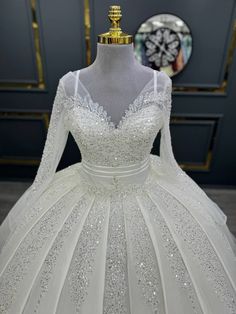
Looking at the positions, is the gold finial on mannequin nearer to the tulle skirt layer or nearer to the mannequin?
the mannequin

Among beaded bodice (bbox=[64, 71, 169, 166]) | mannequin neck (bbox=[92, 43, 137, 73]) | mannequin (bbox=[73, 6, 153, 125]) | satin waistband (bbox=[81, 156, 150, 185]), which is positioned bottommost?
satin waistband (bbox=[81, 156, 150, 185])

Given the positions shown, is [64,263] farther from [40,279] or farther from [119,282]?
[119,282]

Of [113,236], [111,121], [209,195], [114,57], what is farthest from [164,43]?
[113,236]

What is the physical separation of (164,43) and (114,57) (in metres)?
1.11

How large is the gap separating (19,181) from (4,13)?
1561mm

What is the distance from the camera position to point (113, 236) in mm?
1083

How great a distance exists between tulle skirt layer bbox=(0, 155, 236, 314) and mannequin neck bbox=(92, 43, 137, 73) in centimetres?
51

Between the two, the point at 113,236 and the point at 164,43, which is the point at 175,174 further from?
the point at 164,43

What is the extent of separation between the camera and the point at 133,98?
3.84 feet

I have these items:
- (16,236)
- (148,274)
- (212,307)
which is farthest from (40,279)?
(212,307)

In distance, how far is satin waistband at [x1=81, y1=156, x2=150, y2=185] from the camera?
3.92 ft

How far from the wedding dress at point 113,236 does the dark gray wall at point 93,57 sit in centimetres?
109

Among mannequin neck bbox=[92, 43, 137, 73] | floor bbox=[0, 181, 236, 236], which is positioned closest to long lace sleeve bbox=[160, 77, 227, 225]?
mannequin neck bbox=[92, 43, 137, 73]

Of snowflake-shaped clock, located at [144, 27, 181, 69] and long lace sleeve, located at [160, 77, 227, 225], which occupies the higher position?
snowflake-shaped clock, located at [144, 27, 181, 69]
